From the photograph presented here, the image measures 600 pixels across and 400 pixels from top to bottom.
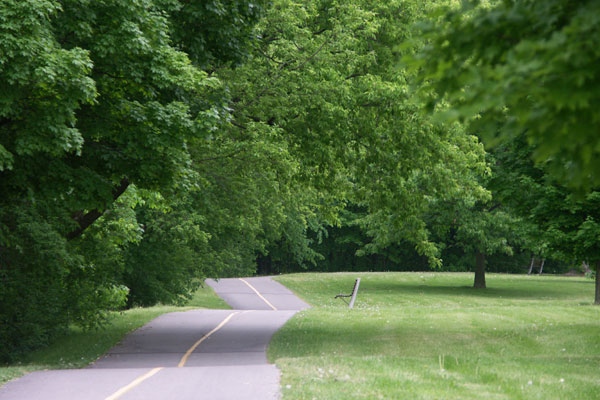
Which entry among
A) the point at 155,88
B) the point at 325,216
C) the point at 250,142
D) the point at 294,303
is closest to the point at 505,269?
the point at 294,303

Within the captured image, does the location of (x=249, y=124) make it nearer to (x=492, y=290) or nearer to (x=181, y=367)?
(x=181, y=367)

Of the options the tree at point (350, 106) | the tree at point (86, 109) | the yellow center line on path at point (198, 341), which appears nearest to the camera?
the tree at point (86, 109)

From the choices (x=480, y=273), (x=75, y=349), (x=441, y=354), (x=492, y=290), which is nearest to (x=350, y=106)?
(x=441, y=354)

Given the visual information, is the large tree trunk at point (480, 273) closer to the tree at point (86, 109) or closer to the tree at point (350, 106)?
the tree at point (350, 106)

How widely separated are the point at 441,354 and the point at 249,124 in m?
7.03

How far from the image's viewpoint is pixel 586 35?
3490 millimetres

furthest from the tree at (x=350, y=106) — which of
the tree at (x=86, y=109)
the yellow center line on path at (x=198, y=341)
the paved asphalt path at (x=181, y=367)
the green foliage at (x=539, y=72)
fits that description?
the green foliage at (x=539, y=72)

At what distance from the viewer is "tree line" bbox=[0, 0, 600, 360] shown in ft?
13.4

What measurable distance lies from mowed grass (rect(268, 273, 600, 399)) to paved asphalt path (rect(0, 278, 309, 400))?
2.00 ft

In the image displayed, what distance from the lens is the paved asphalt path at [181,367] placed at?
984cm

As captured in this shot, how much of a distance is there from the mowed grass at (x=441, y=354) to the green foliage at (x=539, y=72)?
578 centimetres

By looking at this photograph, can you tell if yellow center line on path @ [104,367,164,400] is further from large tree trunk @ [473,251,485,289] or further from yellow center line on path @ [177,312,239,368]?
large tree trunk @ [473,251,485,289]

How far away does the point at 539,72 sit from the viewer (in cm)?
347

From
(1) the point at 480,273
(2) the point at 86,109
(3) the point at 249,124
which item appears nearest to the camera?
(2) the point at 86,109
